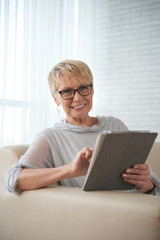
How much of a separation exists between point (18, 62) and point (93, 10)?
1.86 m

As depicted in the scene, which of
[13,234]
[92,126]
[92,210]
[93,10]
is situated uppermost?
[93,10]

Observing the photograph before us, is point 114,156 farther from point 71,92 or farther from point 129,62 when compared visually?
point 129,62

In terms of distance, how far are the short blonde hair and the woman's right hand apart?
0.51 metres

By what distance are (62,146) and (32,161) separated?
205mm

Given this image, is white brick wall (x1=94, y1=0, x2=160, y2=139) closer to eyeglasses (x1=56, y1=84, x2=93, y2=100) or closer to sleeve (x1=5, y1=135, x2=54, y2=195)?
eyeglasses (x1=56, y1=84, x2=93, y2=100)

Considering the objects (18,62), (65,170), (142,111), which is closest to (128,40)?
(142,111)

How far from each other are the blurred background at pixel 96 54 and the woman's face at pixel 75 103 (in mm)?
1508

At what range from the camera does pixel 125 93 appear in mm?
4246

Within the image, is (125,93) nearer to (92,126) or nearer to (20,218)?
(92,126)

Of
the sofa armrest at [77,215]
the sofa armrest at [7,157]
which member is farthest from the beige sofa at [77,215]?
the sofa armrest at [7,157]

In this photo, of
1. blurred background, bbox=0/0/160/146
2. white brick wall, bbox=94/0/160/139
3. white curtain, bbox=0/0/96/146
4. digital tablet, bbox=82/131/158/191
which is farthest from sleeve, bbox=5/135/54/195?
white brick wall, bbox=94/0/160/139

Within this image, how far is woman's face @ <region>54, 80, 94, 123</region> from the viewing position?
1.56 metres

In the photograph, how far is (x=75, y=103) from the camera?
1576 millimetres

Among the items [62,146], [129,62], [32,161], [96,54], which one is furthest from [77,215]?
[96,54]
